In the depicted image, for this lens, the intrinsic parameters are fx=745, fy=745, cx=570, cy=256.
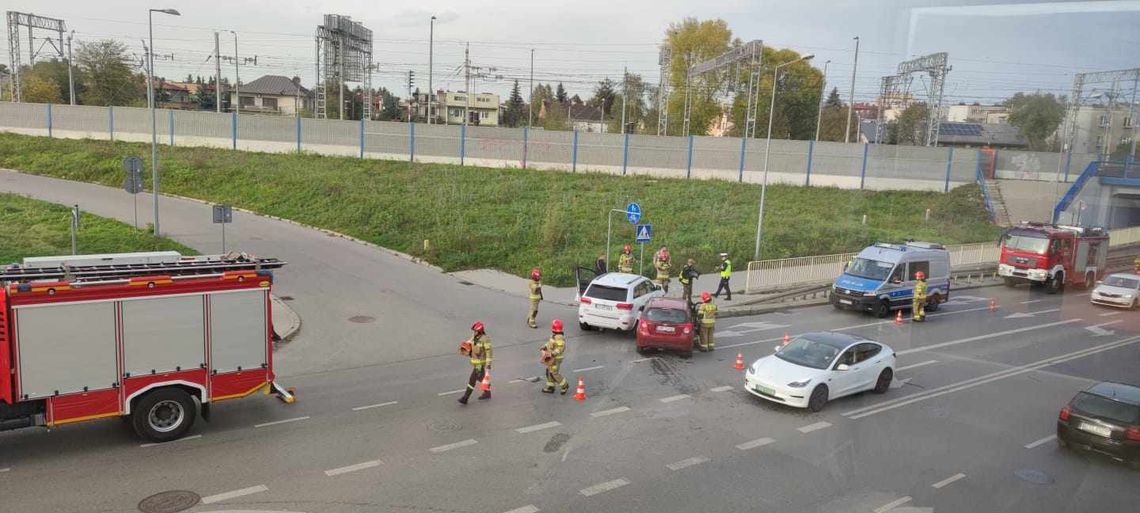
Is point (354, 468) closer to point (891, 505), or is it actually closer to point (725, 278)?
point (891, 505)

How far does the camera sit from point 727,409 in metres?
12.5

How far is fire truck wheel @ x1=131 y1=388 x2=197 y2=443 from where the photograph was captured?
10055 mm

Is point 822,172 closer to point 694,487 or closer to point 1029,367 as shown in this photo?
point 1029,367

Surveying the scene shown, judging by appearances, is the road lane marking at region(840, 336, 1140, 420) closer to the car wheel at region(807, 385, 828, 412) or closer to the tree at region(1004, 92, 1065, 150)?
the car wheel at region(807, 385, 828, 412)

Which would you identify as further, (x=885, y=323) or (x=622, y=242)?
(x=622, y=242)

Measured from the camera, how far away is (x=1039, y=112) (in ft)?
25.2

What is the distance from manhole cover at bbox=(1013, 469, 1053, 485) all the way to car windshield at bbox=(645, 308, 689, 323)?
7544 mm

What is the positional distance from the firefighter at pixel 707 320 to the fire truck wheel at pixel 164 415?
34.2ft

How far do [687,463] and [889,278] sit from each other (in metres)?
14.0

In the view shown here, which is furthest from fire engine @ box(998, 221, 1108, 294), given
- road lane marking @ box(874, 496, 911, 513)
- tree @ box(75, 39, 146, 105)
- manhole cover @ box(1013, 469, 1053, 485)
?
tree @ box(75, 39, 146, 105)

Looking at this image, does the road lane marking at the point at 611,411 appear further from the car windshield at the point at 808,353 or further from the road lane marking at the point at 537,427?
the car windshield at the point at 808,353

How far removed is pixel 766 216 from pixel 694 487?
1090 inches

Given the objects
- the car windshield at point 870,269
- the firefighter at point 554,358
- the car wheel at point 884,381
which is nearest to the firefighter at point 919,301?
the car windshield at point 870,269

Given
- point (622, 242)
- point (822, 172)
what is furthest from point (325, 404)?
point (822, 172)
